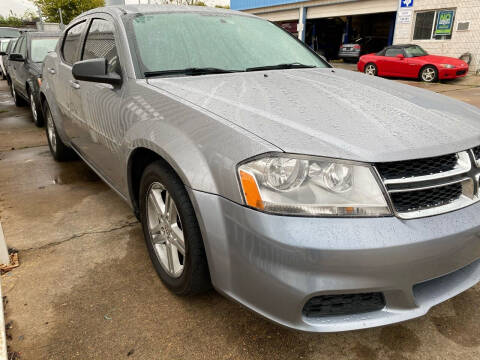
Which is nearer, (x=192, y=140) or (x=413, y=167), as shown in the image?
(x=413, y=167)

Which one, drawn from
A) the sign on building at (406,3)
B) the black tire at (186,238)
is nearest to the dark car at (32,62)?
the black tire at (186,238)

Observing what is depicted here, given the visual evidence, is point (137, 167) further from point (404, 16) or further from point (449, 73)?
point (404, 16)

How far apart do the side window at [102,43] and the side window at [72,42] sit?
0.31 meters

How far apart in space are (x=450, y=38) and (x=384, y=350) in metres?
16.5

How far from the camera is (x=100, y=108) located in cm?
263

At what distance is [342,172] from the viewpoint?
56.7 inches

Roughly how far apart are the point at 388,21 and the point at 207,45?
24989 millimetres

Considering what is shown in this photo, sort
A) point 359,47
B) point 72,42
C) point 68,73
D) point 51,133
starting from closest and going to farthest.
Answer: point 68,73
point 72,42
point 51,133
point 359,47

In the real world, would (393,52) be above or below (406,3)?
below

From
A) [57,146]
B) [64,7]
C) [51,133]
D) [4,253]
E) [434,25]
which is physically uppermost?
[64,7]

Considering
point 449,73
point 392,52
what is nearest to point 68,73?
point 449,73

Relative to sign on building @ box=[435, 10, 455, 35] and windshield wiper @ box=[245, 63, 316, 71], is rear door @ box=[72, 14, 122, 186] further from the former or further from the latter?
sign on building @ box=[435, 10, 455, 35]

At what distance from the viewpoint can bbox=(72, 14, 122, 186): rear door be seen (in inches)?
96.0

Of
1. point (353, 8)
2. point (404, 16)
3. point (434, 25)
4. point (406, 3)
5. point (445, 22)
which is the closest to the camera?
point (445, 22)
